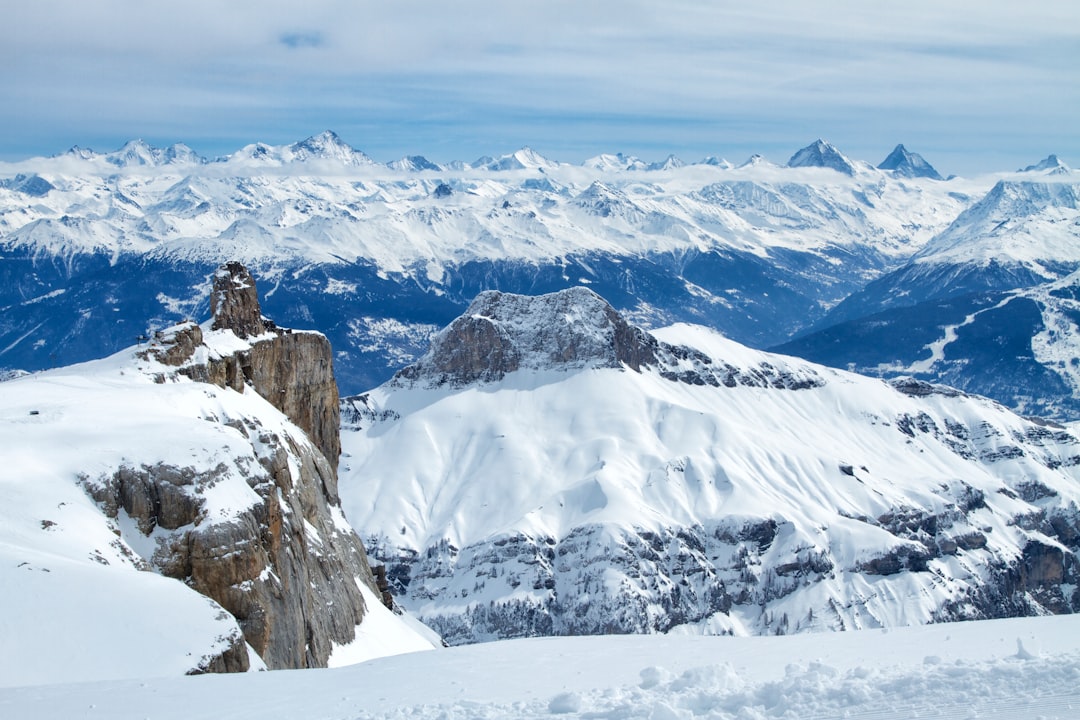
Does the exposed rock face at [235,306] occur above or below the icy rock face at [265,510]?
above

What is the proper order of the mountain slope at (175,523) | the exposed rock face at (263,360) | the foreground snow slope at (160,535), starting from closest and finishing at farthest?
1. the foreground snow slope at (160,535)
2. the mountain slope at (175,523)
3. the exposed rock face at (263,360)

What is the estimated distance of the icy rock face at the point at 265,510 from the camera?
64250 millimetres

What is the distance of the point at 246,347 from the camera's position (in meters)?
110

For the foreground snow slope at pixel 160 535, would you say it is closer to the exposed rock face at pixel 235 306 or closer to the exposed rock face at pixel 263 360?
the exposed rock face at pixel 263 360

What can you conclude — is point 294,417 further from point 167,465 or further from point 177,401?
point 167,465

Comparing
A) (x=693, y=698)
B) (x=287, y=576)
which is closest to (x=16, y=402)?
(x=287, y=576)

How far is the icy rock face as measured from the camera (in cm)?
6425

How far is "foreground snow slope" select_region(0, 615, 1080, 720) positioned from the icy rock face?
39.8 ft

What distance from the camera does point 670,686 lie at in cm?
3528

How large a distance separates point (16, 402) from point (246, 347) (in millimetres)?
33414

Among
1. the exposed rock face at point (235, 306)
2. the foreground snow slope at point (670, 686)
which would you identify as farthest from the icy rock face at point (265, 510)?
the foreground snow slope at point (670, 686)

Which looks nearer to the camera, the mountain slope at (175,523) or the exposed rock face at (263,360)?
the mountain slope at (175,523)

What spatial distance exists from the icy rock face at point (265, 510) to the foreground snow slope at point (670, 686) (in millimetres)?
12123

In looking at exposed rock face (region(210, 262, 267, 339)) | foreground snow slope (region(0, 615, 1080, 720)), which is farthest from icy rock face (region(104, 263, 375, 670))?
foreground snow slope (region(0, 615, 1080, 720))
